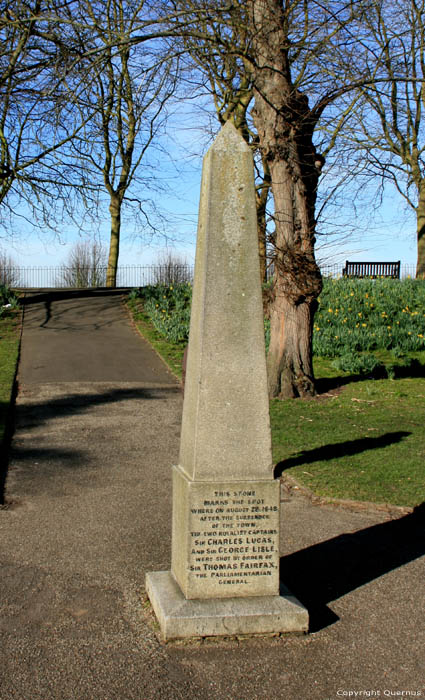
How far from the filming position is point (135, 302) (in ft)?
66.7

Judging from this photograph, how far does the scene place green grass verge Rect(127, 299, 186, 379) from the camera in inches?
538

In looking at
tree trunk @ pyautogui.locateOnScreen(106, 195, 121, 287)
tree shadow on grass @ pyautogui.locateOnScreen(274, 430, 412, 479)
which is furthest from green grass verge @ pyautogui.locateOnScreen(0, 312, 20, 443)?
tree trunk @ pyautogui.locateOnScreen(106, 195, 121, 287)

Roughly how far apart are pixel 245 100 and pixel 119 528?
1001 cm

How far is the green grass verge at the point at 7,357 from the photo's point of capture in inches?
395

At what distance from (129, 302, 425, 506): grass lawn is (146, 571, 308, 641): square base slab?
103 inches

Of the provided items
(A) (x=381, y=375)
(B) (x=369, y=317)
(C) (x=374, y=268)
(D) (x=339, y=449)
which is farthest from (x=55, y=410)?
(C) (x=374, y=268)

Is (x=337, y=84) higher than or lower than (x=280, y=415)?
higher

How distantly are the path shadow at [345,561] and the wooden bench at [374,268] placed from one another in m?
23.4

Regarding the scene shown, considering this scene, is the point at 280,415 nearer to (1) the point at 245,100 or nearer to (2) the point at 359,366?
(2) the point at 359,366

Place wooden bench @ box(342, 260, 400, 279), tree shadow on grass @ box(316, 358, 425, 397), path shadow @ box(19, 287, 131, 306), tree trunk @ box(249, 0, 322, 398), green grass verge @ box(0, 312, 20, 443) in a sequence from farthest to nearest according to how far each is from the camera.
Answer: wooden bench @ box(342, 260, 400, 279) < path shadow @ box(19, 287, 131, 306) < tree shadow on grass @ box(316, 358, 425, 397) < tree trunk @ box(249, 0, 322, 398) < green grass verge @ box(0, 312, 20, 443)

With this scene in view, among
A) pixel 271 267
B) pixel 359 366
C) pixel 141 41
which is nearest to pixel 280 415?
pixel 271 267

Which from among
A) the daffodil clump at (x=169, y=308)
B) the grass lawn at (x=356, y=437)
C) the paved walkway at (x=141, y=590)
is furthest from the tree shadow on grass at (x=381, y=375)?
the daffodil clump at (x=169, y=308)

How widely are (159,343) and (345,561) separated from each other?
35.8ft

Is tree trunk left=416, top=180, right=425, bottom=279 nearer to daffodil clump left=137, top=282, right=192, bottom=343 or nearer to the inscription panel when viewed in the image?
daffodil clump left=137, top=282, right=192, bottom=343
